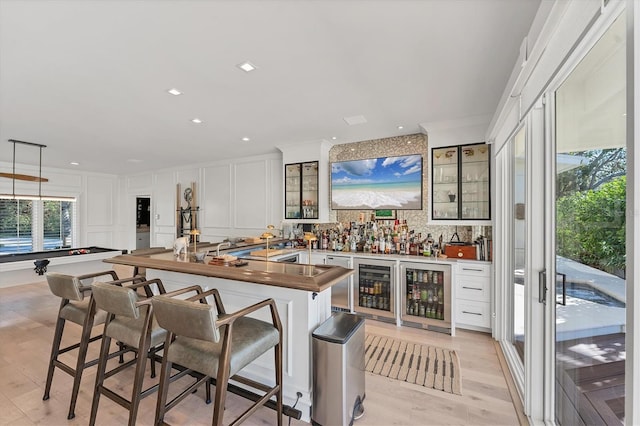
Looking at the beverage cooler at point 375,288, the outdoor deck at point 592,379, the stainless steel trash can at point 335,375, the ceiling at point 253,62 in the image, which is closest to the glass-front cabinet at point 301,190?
the ceiling at point 253,62

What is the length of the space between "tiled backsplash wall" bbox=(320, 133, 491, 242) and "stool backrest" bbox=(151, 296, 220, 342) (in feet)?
10.6

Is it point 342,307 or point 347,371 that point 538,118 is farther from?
point 342,307

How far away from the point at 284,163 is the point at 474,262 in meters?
3.22

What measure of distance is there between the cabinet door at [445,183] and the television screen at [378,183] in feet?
0.91

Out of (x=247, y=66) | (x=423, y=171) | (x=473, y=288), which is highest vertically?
(x=247, y=66)

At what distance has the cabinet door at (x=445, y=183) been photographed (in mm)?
3580

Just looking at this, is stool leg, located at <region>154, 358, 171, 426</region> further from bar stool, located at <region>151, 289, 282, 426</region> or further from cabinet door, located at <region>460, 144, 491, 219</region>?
cabinet door, located at <region>460, 144, 491, 219</region>

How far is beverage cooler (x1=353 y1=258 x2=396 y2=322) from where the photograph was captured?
3637 mm

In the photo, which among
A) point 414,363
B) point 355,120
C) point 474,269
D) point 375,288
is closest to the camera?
point 414,363

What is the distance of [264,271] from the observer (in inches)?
77.0

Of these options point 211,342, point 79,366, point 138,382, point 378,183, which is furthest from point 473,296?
point 79,366

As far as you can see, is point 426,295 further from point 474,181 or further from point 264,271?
point 264,271

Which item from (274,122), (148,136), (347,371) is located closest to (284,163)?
(274,122)

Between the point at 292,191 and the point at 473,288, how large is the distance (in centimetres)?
304
